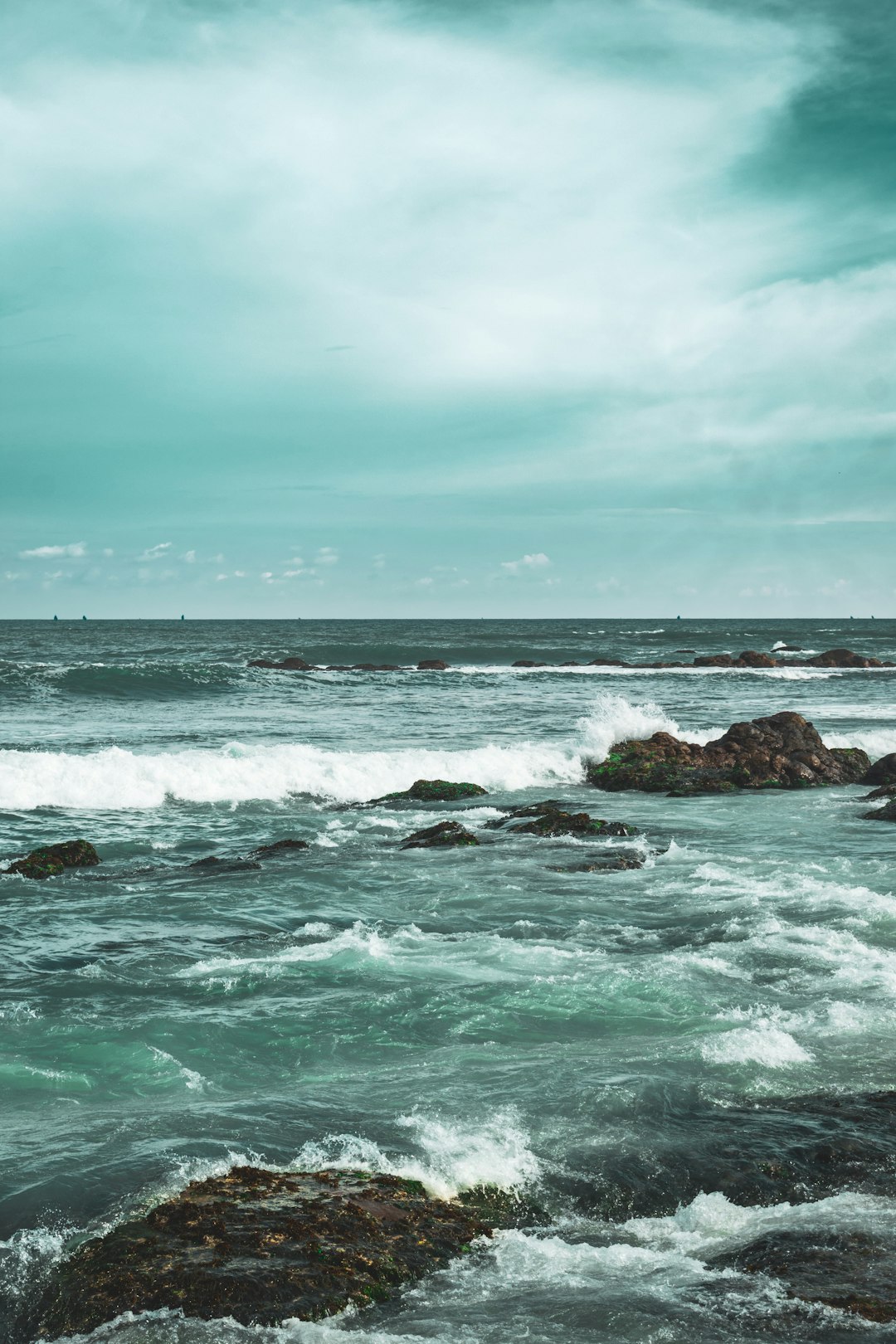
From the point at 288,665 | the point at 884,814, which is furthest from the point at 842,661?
the point at 884,814

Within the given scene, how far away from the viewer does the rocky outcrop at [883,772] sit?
18.3 meters

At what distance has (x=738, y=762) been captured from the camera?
1898cm

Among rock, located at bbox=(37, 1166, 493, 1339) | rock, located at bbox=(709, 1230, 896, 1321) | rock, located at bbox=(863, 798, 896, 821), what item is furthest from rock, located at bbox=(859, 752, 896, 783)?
rock, located at bbox=(37, 1166, 493, 1339)

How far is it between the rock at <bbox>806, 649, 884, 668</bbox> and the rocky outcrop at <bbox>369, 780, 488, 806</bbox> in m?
43.3

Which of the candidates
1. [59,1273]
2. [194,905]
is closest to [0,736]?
[194,905]

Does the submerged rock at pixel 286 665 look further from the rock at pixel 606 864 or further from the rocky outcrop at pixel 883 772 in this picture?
the rock at pixel 606 864

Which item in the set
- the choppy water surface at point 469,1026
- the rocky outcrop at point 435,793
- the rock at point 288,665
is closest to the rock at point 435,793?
the rocky outcrop at point 435,793

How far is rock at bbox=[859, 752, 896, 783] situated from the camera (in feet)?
60.2

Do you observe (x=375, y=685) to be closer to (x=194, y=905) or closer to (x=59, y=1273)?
(x=194, y=905)

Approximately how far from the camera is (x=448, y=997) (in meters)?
7.73

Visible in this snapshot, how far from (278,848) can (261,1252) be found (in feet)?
30.5

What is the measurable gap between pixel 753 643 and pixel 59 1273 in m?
84.6

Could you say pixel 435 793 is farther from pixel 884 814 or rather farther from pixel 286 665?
pixel 286 665

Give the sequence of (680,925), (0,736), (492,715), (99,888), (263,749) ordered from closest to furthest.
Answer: (680,925), (99,888), (263,749), (0,736), (492,715)
